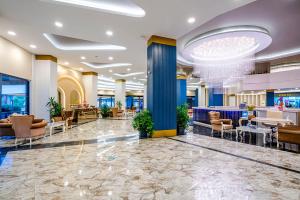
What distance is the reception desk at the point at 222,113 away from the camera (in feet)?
28.2

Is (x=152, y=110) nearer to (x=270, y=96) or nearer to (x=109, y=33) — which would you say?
(x=109, y=33)

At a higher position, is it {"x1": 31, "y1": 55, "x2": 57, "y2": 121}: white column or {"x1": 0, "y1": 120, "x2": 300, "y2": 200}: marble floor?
{"x1": 31, "y1": 55, "x2": 57, "y2": 121}: white column

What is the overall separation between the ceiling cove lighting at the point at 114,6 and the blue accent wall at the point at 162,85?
1.54m

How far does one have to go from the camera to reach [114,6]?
4695mm

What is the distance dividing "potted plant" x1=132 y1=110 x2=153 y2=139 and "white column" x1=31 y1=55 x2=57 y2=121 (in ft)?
20.2

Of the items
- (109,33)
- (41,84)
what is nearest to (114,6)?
(109,33)

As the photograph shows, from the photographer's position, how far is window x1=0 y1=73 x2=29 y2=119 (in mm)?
Result: 7148

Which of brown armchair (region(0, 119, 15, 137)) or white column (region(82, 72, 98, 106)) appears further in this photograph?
white column (region(82, 72, 98, 106))

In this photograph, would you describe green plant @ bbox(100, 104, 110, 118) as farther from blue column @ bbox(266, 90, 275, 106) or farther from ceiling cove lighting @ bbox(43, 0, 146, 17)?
blue column @ bbox(266, 90, 275, 106)

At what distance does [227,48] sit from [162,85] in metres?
3.90

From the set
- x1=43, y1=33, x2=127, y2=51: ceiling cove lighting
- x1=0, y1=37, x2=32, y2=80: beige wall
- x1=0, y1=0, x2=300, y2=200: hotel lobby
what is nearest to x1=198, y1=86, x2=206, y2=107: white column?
x1=0, y1=0, x2=300, y2=200: hotel lobby

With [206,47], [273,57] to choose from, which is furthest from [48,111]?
[273,57]

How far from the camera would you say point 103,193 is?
2.37 m

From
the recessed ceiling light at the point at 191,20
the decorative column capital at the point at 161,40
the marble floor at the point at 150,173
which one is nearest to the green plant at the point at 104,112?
the decorative column capital at the point at 161,40
